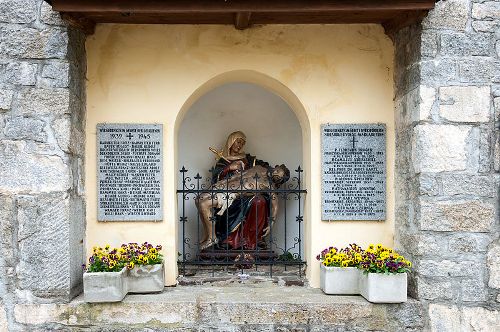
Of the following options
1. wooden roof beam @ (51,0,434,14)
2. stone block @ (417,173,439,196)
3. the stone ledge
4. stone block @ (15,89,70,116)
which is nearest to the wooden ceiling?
wooden roof beam @ (51,0,434,14)

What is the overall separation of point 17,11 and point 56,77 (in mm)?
569

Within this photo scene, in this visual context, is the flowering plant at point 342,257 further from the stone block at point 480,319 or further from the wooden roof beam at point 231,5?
the wooden roof beam at point 231,5

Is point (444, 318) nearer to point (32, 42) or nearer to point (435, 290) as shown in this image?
point (435, 290)

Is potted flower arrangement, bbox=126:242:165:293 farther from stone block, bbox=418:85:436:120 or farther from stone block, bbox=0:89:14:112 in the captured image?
stone block, bbox=418:85:436:120

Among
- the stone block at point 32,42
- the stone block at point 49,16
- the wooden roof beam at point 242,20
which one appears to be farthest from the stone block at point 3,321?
the wooden roof beam at point 242,20

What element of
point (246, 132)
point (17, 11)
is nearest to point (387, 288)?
point (246, 132)

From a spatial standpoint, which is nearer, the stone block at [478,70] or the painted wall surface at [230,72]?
the stone block at [478,70]

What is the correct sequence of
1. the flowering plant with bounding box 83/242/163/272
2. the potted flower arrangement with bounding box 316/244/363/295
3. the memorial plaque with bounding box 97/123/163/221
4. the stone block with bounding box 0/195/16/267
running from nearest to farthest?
the stone block with bounding box 0/195/16/267, the flowering plant with bounding box 83/242/163/272, the potted flower arrangement with bounding box 316/244/363/295, the memorial plaque with bounding box 97/123/163/221

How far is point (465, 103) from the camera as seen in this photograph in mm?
3977

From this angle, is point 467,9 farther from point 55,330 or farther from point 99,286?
point 55,330

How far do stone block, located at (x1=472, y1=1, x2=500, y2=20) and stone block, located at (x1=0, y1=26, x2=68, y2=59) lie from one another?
122 inches

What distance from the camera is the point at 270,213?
5043mm

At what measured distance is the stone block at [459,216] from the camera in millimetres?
3953

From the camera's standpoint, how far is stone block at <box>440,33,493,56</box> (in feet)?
13.1
